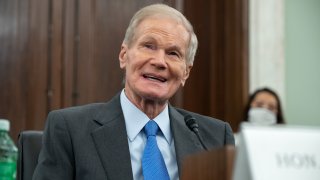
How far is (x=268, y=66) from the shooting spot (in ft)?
15.6

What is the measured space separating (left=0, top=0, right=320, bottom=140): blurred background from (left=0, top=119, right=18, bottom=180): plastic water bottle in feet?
9.37

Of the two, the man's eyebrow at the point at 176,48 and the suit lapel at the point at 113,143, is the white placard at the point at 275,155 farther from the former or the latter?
the man's eyebrow at the point at 176,48

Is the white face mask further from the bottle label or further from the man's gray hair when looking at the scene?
the bottle label

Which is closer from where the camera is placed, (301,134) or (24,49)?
(301,134)

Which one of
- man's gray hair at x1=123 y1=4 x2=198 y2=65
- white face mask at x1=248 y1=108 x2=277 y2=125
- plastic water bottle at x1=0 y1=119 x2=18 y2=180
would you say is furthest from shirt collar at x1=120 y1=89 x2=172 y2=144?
white face mask at x1=248 y1=108 x2=277 y2=125

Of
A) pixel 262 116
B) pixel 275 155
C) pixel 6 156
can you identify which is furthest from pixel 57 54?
pixel 275 155

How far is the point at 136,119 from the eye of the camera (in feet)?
6.22

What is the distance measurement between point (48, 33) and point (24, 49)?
202 mm

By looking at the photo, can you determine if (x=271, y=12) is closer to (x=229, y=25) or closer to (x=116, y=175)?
(x=229, y=25)

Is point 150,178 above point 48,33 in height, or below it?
below

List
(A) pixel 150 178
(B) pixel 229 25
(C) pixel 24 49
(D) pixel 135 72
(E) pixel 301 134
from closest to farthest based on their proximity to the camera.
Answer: (E) pixel 301 134 → (A) pixel 150 178 → (D) pixel 135 72 → (C) pixel 24 49 → (B) pixel 229 25

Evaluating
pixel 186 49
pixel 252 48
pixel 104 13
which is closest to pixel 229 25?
pixel 252 48

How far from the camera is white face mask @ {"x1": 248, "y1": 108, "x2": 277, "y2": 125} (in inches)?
168

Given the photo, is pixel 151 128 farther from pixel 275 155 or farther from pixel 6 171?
pixel 275 155
